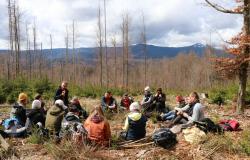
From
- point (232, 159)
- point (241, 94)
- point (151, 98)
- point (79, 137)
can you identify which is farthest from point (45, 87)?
point (232, 159)

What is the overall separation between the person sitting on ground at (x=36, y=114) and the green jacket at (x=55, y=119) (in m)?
0.67

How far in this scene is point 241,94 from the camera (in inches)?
621

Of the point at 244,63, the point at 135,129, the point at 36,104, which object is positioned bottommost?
the point at 135,129

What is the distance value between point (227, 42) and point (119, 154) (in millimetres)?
7172

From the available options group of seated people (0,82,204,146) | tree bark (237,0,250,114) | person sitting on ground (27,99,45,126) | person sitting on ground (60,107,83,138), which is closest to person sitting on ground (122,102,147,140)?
group of seated people (0,82,204,146)

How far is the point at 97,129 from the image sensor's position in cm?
1004

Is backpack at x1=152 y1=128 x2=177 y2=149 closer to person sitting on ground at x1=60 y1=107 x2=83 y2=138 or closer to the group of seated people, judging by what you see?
the group of seated people

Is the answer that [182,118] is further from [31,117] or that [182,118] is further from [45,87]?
[45,87]

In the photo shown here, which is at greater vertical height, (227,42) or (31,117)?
(227,42)

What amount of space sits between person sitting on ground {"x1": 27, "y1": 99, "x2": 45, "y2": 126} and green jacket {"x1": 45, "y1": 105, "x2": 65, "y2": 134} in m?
0.67

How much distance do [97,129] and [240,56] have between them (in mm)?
7368

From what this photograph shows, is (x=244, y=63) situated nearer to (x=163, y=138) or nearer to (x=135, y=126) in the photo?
(x=135, y=126)

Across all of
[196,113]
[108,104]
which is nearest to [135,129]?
[196,113]

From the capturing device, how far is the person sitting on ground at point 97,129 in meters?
10.0
